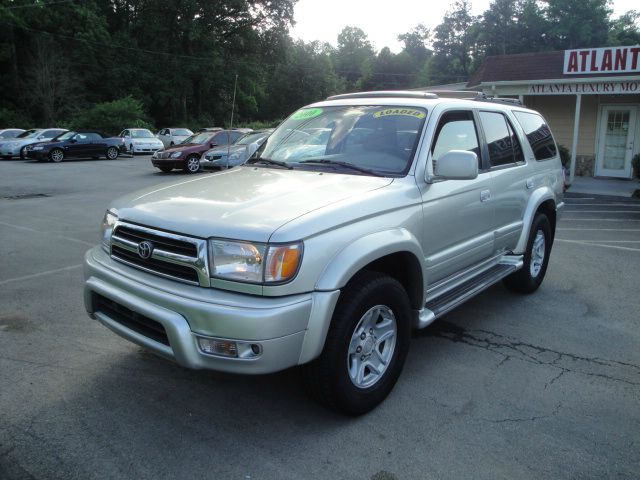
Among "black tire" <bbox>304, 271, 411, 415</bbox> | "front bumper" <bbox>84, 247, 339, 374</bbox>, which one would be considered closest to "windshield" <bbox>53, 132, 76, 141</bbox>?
"front bumper" <bbox>84, 247, 339, 374</bbox>

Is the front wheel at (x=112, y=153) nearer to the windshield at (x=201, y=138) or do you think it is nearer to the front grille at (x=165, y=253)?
the windshield at (x=201, y=138)

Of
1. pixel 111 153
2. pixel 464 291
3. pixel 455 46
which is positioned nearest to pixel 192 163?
pixel 111 153

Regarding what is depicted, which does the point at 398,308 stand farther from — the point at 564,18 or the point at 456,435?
the point at 564,18

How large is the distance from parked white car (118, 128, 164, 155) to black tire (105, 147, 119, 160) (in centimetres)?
226

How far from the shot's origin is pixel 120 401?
3453 mm

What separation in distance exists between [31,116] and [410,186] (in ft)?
149

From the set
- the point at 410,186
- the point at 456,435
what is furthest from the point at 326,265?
the point at 456,435

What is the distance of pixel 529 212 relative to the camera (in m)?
5.29

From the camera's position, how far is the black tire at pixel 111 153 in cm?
2544

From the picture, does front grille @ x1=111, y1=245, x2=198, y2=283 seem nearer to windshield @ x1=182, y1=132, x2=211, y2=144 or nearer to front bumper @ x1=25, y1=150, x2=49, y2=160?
windshield @ x1=182, y1=132, x2=211, y2=144

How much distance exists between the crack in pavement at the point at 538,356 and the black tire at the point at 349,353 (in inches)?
44.9

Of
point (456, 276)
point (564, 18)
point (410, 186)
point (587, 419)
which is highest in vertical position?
point (564, 18)

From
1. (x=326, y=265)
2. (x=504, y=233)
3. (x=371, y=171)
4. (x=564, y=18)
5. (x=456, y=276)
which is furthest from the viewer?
(x=564, y=18)

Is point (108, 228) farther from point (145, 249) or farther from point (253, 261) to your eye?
point (253, 261)
